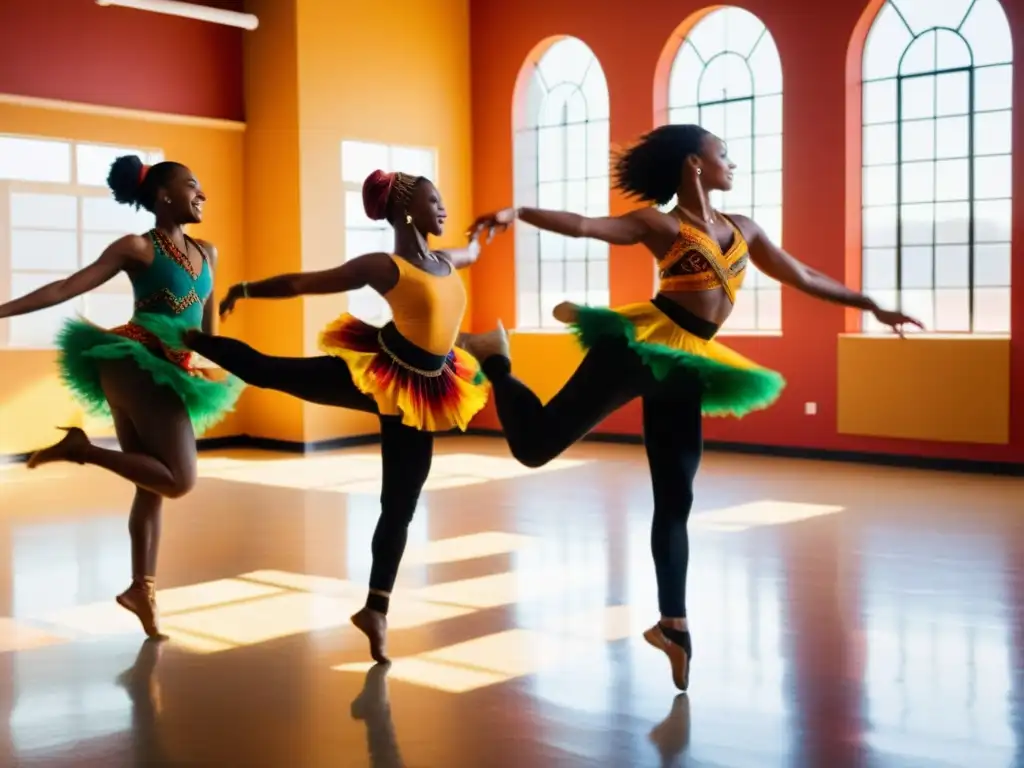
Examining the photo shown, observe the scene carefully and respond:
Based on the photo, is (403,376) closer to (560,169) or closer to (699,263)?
(699,263)

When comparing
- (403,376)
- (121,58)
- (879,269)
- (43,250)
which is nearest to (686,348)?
(403,376)

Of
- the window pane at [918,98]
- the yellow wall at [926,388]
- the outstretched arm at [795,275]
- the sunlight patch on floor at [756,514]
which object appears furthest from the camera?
the window pane at [918,98]

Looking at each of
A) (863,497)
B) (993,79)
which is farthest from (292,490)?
(993,79)

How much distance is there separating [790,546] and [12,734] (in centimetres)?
362

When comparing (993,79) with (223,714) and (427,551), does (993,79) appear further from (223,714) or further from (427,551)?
(223,714)

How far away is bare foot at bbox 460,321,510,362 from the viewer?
13.0 feet

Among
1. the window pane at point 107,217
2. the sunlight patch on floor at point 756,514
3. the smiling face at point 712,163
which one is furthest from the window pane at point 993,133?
the window pane at point 107,217

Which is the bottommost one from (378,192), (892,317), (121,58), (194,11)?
(892,317)

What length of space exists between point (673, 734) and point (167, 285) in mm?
2111

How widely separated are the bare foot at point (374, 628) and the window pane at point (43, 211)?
19.7 ft

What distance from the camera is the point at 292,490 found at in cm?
777

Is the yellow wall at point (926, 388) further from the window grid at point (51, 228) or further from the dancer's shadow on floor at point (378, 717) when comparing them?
the dancer's shadow on floor at point (378, 717)

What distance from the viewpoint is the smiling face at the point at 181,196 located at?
4.15 meters

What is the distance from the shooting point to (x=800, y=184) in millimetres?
9094
